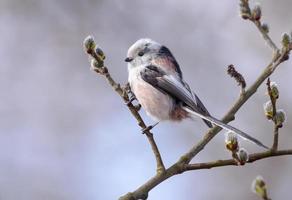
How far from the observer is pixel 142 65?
2.84m

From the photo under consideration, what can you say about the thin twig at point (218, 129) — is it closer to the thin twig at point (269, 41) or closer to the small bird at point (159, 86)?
the thin twig at point (269, 41)

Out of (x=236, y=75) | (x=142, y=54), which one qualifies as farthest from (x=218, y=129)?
(x=142, y=54)

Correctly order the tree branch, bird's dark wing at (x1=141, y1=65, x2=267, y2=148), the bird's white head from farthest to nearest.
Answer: the bird's white head
bird's dark wing at (x1=141, y1=65, x2=267, y2=148)
the tree branch

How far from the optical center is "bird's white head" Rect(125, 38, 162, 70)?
2.87 metres

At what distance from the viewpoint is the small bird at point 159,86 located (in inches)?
103

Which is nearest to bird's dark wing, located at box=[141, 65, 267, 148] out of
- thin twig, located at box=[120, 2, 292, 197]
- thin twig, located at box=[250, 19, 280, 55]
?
thin twig, located at box=[120, 2, 292, 197]

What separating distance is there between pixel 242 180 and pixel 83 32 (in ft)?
6.36

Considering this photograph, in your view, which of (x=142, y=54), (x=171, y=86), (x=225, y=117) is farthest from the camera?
(x=142, y=54)

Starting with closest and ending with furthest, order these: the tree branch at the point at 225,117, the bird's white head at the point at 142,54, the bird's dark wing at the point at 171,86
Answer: the tree branch at the point at 225,117, the bird's dark wing at the point at 171,86, the bird's white head at the point at 142,54

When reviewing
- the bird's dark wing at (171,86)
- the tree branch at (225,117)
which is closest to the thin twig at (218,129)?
the tree branch at (225,117)

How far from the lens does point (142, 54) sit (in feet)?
9.44

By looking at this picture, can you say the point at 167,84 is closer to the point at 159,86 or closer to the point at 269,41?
the point at 159,86

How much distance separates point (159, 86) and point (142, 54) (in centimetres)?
23

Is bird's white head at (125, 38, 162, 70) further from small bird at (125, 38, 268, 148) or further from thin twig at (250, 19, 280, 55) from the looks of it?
thin twig at (250, 19, 280, 55)
